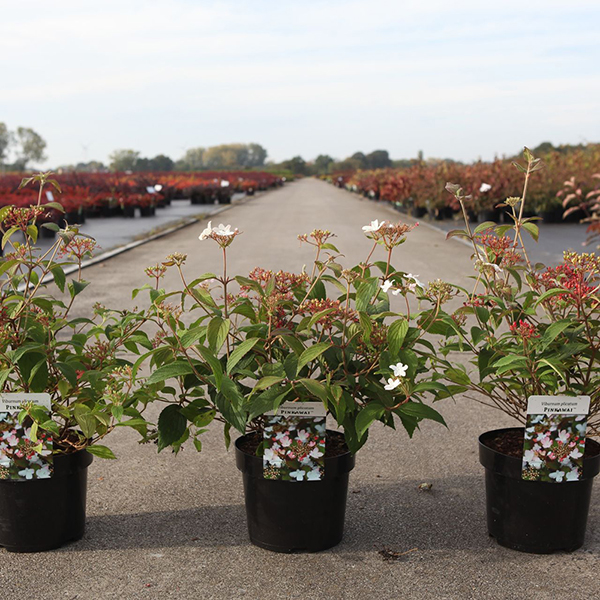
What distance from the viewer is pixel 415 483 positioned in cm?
335

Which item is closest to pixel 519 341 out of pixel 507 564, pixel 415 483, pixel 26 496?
pixel 507 564

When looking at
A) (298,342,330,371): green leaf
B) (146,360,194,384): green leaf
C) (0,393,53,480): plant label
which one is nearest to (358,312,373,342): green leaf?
(298,342,330,371): green leaf

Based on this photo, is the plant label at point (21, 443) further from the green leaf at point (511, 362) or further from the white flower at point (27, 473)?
the green leaf at point (511, 362)

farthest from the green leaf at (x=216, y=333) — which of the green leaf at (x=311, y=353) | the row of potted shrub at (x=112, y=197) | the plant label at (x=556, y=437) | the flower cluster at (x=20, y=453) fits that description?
the row of potted shrub at (x=112, y=197)

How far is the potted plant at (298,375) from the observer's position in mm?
2414

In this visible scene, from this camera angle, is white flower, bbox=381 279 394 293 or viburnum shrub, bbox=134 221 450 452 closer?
viburnum shrub, bbox=134 221 450 452

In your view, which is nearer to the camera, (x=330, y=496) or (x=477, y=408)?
(x=330, y=496)

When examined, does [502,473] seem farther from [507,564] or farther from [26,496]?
[26,496]

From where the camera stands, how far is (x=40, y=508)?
2.63 meters

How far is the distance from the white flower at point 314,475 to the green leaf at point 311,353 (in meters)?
0.44

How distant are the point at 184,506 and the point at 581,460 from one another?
5.22ft

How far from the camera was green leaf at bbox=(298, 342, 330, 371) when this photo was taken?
2.33 m

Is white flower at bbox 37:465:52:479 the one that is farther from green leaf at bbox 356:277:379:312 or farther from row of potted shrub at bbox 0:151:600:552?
green leaf at bbox 356:277:379:312

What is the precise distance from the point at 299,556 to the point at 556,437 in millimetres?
1003
